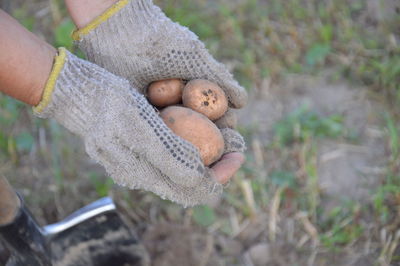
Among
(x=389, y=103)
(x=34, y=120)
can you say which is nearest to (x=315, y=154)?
(x=389, y=103)

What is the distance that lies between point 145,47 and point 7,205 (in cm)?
70

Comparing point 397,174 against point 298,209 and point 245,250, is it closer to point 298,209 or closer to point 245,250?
point 298,209

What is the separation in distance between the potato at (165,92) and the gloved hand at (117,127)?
0.70ft

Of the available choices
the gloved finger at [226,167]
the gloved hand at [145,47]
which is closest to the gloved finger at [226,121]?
the gloved hand at [145,47]

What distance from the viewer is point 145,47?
1796mm

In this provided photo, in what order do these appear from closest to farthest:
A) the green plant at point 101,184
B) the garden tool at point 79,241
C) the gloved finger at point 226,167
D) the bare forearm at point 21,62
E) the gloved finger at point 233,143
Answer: the bare forearm at point 21,62
the gloved finger at point 226,167
the gloved finger at point 233,143
the garden tool at point 79,241
the green plant at point 101,184

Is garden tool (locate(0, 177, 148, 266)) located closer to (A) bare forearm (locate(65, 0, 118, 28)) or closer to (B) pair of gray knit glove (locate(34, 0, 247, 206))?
(B) pair of gray knit glove (locate(34, 0, 247, 206))

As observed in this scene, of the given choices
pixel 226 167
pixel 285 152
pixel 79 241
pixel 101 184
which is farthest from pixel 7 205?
pixel 285 152

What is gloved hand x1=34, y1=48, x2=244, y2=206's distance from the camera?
1.52 metres

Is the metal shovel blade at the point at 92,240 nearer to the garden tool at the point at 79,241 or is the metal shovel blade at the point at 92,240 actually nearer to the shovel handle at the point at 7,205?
the garden tool at the point at 79,241

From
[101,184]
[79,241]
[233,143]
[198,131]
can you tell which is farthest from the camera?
[101,184]

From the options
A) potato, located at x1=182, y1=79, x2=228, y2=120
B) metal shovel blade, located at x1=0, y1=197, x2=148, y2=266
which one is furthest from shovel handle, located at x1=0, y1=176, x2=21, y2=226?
potato, located at x1=182, y1=79, x2=228, y2=120

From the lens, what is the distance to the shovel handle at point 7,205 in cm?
178

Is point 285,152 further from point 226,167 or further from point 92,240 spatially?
point 92,240
